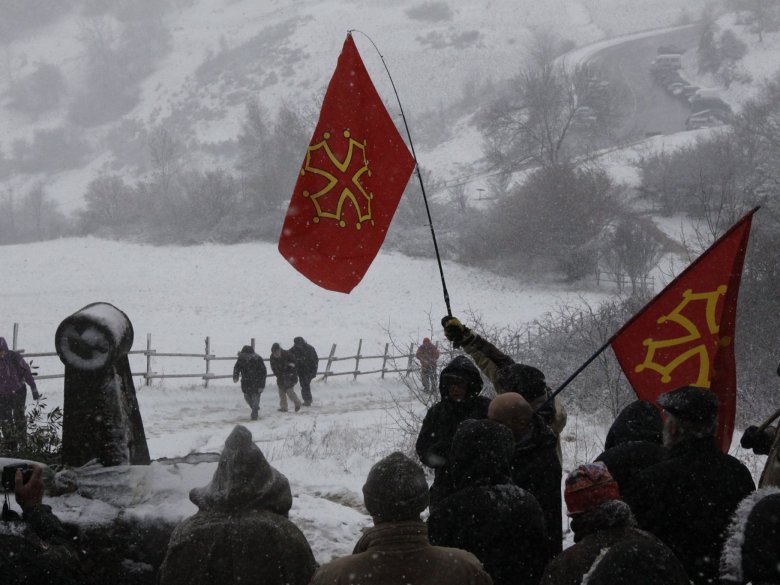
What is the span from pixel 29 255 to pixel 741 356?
3127 centimetres

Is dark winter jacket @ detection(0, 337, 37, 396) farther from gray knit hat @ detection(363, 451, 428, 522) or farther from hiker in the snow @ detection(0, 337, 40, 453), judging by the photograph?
gray knit hat @ detection(363, 451, 428, 522)

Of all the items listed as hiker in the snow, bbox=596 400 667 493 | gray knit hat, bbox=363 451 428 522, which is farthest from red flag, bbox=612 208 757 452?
gray knit hat, bbox=363 451 428 522

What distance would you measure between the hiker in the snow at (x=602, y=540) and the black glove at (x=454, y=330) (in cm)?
152

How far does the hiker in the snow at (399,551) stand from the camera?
226 centimetres

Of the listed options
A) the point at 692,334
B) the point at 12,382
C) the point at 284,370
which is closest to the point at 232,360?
the point at 284,370

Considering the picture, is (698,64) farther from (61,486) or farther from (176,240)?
(61,486)

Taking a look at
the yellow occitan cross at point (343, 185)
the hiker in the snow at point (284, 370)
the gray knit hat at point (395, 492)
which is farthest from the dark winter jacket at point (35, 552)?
the hiker in the snow at point (284, 370)

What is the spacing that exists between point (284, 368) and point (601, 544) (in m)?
12.1

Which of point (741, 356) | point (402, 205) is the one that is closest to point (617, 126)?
point (402, 205)

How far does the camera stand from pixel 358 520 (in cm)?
627

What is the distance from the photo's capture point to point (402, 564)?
227 cm

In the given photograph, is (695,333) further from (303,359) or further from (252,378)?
(303,359)

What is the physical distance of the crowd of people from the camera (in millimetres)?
2240

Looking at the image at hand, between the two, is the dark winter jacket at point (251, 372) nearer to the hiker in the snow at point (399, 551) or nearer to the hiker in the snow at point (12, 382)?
the hiker in the snow at point (12, 382)
